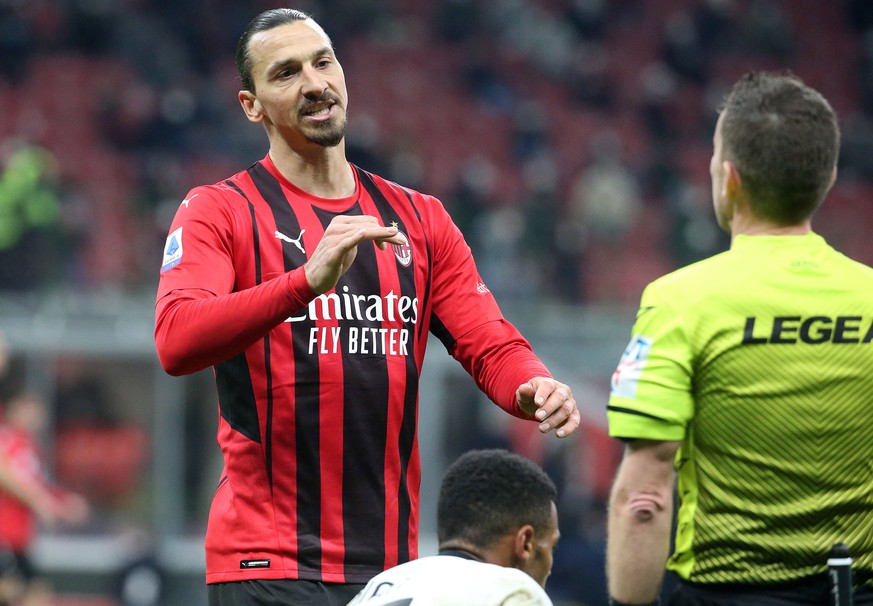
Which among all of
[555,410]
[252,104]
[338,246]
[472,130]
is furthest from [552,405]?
[472,130]

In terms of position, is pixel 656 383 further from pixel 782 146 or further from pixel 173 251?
pixel 173 251

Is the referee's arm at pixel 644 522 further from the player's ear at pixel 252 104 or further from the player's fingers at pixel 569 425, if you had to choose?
the player's ear at pixel 252 104

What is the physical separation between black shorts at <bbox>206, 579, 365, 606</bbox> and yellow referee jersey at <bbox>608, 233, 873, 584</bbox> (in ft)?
2.90

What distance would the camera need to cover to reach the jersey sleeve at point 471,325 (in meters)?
3.36

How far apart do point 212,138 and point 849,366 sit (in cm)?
1347

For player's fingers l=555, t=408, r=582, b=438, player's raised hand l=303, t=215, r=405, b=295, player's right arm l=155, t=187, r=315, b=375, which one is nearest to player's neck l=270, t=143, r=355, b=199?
player's right arm l=155, t=187, r=315, b=375

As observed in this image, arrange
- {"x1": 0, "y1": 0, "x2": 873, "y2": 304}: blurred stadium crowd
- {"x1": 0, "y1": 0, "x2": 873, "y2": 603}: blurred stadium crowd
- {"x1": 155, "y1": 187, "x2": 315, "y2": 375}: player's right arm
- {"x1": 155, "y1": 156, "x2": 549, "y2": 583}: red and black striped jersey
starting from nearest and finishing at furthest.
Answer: {"x1": 155, "y1": 187, "x2": 315, "y2": 375}: player's right arm, {"x1": 155, "y1": 156, "x2": 549, "y2": 583}: red and black striped jersey, {"x1": 0, "y1": 0, "x2": 873, "y2": 603}: blurred stadium crowd, {"x1": 0, "y1": 0, "x2": 873, "y2": 304}: blurred stadium crowd

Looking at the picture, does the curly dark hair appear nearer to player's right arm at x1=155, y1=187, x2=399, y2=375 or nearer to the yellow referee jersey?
the yellow referee jersey

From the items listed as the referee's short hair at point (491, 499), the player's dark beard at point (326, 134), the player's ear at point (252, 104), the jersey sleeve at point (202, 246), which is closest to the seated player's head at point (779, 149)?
the referee's short hair at point (491, 499)

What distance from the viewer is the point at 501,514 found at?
3.23 metres

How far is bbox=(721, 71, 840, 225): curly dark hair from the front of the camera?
2.78m

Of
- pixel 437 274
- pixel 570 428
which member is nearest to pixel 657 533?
pixel 570 428

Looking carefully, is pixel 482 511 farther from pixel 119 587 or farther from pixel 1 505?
pixel 119 587

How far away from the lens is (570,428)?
303 cm
